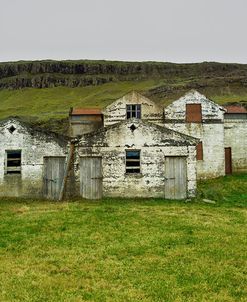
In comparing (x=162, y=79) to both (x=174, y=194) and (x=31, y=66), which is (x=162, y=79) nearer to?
(x=31, y=66)

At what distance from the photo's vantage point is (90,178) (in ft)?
79.0

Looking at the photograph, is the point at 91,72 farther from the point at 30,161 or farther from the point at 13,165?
the point at 30,161

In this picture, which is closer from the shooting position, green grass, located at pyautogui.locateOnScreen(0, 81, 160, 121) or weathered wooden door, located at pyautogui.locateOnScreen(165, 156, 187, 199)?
weathered wooden door, located at pyautogui.locateOnScreen(165, 156, 187, 199)

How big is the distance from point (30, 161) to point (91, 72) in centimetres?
11515

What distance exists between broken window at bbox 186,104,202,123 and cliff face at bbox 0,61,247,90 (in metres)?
91.9

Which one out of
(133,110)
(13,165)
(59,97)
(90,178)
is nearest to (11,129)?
(13,165)

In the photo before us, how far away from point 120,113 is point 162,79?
317 feet

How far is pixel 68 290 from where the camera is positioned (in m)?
9.22

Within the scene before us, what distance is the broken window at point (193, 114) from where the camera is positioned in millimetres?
33062

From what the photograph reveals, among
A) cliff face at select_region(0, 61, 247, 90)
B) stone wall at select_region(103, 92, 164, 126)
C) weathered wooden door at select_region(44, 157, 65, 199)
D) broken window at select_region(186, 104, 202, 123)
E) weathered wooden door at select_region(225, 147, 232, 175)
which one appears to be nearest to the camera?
weathered wooden door at select_region(44, 157, 65, 199)

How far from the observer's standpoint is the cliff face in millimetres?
128750

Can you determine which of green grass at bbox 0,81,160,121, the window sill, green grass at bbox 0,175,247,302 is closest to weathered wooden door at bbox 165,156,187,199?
the window sill

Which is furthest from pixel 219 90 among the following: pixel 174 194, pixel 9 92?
pixel 174 194

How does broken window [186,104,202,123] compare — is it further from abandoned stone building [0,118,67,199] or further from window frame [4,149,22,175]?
window frame [4,149,22,175]
